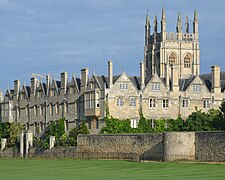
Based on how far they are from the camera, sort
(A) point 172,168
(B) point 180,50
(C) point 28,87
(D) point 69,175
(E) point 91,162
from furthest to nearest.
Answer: (B) point 180,50
(C) point 28,87
(E) point 91,162
(A) point 172,168
(D) point 69,175

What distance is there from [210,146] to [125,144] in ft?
37.5

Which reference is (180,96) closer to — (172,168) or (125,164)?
(125,164)

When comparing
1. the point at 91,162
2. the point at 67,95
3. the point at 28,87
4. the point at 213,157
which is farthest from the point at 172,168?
the point at 28,87

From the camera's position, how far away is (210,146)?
60.9m

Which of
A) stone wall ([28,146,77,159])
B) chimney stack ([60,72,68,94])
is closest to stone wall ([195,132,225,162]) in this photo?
stone wall ([28,146,77,159])

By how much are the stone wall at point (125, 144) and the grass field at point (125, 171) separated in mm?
2711

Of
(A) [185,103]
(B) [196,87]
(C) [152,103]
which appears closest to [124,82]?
(C) [152,103]

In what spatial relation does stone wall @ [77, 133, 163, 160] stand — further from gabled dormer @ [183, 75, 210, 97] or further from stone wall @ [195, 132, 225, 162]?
gabled dormer @ [183, 75, 210, 97]

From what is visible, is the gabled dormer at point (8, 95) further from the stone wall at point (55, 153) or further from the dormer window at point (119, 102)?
the dormer window at point (119, 102)

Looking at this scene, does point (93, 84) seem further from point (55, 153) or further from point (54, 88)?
point (54, 88)

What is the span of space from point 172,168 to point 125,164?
7.74m

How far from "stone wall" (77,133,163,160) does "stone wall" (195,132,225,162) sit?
4.05 meters

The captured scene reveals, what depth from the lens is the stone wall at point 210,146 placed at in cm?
5981

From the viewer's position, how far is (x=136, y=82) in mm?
86000
